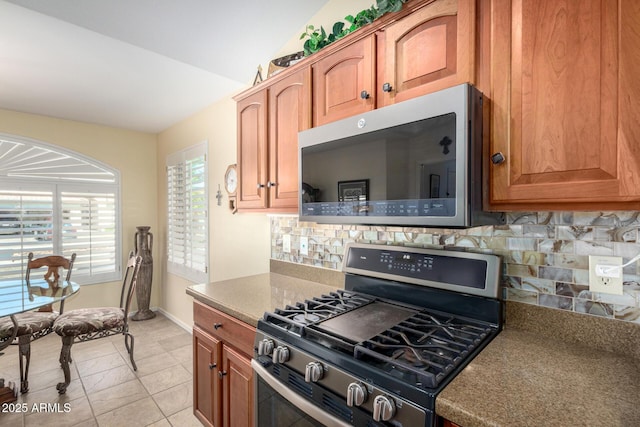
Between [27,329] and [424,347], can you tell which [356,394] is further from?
[27,329]

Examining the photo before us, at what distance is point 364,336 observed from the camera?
1.04 metres

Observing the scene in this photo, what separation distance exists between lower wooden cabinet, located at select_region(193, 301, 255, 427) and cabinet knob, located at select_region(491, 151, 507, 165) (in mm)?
1162

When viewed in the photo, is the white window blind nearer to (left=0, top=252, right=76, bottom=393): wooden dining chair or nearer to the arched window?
the arched window

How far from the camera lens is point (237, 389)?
1.50m

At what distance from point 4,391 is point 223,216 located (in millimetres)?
2000

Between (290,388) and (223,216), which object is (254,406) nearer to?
(290,388)

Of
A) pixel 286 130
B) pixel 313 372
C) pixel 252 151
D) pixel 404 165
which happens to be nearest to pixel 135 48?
pixel 252 151

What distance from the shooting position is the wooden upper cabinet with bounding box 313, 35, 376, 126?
130cm

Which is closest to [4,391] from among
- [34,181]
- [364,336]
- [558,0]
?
[34,181]

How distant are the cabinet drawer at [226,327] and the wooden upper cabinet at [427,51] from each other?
118 centimetres

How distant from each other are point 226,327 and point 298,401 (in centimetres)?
63

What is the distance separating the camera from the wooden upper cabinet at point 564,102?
0.77 metres

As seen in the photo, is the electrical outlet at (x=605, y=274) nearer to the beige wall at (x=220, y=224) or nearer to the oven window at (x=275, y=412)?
the oven window at (x=275, y=412)

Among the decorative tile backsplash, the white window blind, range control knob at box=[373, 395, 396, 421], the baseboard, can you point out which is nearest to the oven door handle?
range control knob at box=[373, 395, 396, 421]
